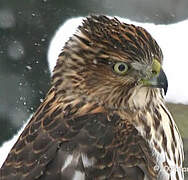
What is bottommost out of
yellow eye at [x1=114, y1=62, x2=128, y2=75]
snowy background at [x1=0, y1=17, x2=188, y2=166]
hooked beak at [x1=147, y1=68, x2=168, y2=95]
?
snowy background at [x1=0, y1=17, x2=188, y2=166]

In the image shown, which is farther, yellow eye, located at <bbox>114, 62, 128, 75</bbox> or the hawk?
yellow eye, located at <bbox>114, 62, 128, 75</bbox>

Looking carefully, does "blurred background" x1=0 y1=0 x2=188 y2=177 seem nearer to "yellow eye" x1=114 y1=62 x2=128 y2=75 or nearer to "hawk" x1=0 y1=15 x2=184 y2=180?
"hawk" x1=0 y1=15 x2=184 y2=180

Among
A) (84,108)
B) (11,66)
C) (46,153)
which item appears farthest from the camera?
(11,66)

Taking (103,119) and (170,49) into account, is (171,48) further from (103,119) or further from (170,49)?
(103,119)

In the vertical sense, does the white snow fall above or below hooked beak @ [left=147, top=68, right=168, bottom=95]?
below

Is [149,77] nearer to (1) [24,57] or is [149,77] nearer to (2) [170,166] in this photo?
(2) [170,166]

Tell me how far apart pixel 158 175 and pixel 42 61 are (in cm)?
183

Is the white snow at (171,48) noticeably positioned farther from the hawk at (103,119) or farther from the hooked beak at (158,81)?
the hooked beak at (158,81)

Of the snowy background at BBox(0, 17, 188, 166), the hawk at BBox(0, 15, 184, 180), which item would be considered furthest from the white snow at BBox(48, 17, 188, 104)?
the hawk at BBox(0, 15, 184, 180)

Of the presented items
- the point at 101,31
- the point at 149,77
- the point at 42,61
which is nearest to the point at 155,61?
the point at 149,77

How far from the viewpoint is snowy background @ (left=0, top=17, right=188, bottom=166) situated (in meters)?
4.05

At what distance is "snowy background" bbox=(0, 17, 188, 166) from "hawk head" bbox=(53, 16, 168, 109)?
147 centimetres

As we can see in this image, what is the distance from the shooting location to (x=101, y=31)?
2.48m

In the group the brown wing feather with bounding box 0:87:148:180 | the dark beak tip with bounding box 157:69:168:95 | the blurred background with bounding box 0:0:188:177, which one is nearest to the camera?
the brown wing feather with bounding box 0:87:148:180
